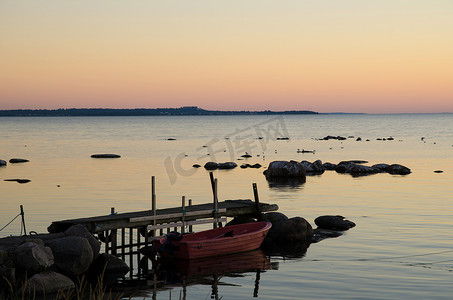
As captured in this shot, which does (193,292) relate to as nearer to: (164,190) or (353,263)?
(353,263)

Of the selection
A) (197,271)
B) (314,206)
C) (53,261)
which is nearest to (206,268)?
(197,271)

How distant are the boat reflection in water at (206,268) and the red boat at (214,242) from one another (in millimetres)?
290

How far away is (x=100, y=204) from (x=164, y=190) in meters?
9.08

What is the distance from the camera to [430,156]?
84750 millimetres

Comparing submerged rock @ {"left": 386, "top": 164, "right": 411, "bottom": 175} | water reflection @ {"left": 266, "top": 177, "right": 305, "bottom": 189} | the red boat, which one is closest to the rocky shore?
the red boat

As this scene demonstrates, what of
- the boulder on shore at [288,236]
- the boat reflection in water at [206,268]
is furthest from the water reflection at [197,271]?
the boulder on shore at [288,236]

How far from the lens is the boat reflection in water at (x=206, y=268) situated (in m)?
23.8

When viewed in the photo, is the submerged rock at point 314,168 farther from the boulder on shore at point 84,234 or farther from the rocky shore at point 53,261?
the boulder on shore at point 84,234

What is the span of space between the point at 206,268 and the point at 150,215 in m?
4.61

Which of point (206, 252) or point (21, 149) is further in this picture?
point (21, 149)

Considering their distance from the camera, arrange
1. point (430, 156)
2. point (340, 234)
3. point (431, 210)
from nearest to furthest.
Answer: point (340, 234)
point (431, 210)
point (430, 156)

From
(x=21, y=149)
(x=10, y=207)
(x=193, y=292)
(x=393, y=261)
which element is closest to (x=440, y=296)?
(x=393, y=261)

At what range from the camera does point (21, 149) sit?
101188 mm

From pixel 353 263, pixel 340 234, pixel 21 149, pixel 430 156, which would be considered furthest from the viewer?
pixel 21 149
